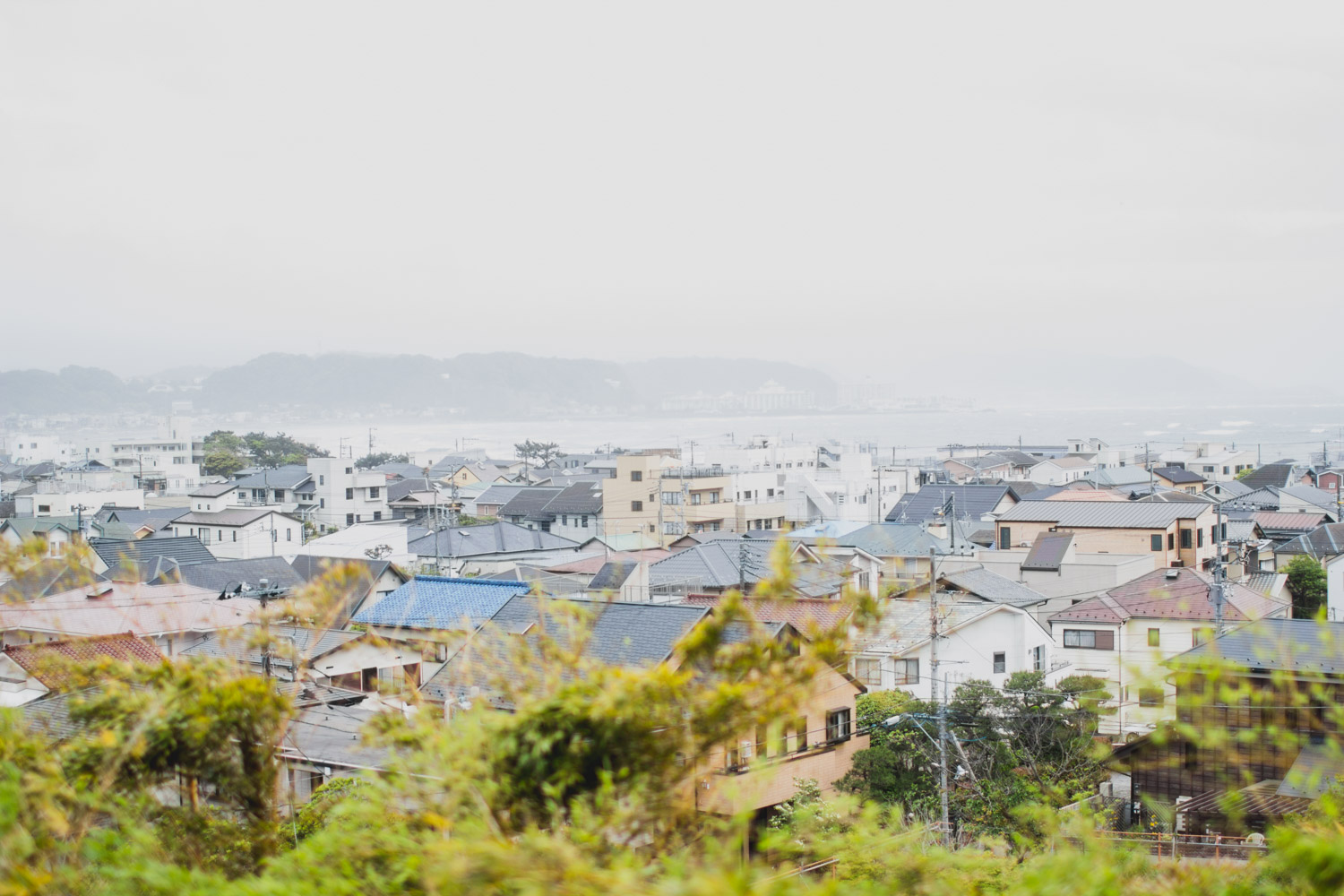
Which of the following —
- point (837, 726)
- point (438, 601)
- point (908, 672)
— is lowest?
point (908, 672)

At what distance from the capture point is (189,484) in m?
46.3

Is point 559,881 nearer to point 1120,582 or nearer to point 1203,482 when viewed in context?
point 1120,582

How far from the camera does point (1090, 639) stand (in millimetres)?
16031

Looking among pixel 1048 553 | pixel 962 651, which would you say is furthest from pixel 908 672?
pixel 1048 553

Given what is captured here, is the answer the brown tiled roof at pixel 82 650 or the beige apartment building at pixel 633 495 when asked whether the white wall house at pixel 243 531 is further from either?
the brown tiled roof at pixel 82 650

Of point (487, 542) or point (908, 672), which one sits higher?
point (487, 542)

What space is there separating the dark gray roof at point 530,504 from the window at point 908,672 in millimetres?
20261

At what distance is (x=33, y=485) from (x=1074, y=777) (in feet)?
131

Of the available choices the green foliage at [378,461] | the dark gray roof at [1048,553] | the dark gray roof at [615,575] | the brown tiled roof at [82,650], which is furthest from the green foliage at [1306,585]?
the green foliage at [378,461]

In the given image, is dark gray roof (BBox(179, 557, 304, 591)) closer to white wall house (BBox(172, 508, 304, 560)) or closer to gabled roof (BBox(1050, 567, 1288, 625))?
white wall house (BBox(172, 508, 304, 560))

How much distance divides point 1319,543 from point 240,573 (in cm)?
2153

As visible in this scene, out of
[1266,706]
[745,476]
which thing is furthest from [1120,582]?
[745,476]

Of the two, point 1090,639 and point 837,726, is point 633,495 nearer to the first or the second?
point 1090,639

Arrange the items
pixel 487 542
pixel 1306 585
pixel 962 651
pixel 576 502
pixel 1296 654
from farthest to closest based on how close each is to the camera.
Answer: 1. pixel 576 502
2. pixel 487 542
3. pixel 1306 585
4. pixel 962 651
5. pixel 1296 654
